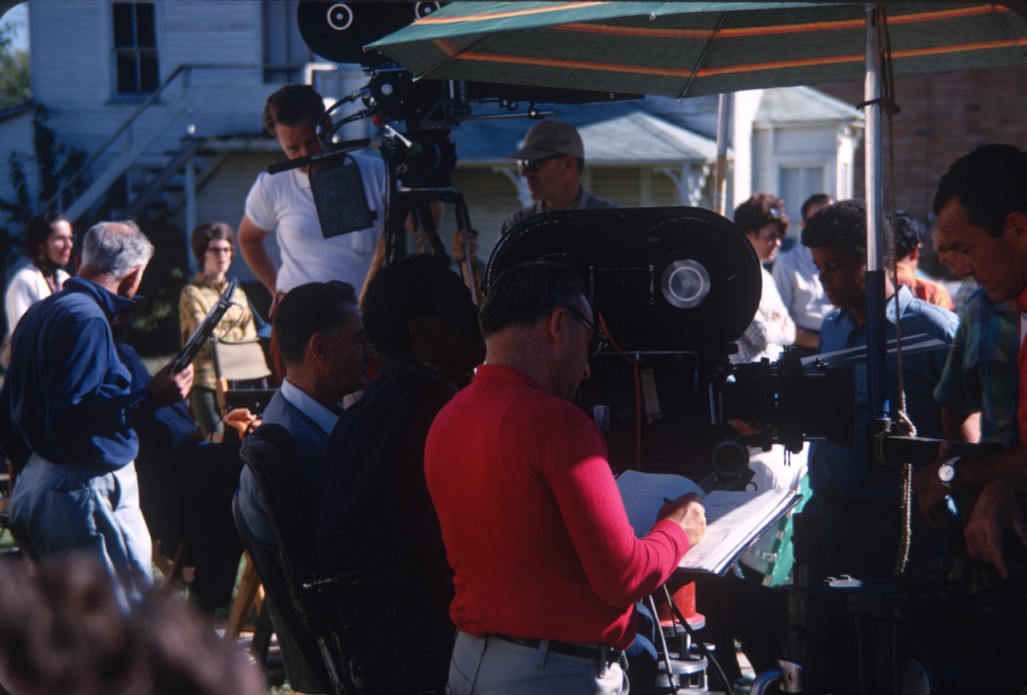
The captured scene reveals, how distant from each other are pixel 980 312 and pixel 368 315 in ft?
5.03

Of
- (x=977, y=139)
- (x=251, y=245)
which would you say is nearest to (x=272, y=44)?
(x=977, y=139)

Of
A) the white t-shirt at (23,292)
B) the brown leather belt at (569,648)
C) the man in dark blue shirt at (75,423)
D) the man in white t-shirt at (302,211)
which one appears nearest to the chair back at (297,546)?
the brown leather belt at (569,648)

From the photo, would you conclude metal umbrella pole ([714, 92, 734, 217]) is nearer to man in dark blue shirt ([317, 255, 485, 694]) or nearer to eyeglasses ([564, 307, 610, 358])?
eyeglasses ([564, 307, 610, 358])

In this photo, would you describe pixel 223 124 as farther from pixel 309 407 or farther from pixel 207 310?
pixel 309 407

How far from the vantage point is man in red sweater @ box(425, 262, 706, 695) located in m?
2.32

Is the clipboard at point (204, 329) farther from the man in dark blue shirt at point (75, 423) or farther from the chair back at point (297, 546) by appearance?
the chair back at point (297, 546)

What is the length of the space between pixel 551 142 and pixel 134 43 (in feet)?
49.2

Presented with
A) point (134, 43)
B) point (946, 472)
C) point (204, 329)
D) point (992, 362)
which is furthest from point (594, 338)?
point (134, 43)

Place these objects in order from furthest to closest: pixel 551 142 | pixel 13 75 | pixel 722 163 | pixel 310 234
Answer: pixel 13 75, pixel 722 163, pixel 310 234, pixel 551 142

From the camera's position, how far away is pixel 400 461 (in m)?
2.85

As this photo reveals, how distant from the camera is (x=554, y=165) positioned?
474 centimetres

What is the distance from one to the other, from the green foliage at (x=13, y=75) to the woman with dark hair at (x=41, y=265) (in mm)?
32086

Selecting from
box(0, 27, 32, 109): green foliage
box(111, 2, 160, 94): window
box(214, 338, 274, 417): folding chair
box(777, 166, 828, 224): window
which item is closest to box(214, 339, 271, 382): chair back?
box(214, 338, 274, 417): folding chair

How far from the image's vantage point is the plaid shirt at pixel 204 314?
275 inches
